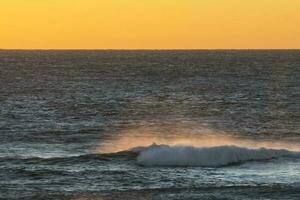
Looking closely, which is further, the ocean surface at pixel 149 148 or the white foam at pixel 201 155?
the white foam at pixel 201 155

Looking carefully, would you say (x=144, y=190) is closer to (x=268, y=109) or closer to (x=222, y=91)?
(x=268, y=109)

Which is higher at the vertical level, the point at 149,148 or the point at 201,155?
the point at 149,148

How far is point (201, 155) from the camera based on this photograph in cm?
4872

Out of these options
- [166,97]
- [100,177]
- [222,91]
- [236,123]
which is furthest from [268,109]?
[100,177]

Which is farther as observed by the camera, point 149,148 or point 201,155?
point 149,148

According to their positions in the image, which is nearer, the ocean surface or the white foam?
the ocean surface

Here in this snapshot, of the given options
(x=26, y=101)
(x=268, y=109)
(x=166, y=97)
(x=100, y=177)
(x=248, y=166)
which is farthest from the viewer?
(x=166, y=97)

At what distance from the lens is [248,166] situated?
4678 cm

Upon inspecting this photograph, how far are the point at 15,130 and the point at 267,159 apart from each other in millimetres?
23231

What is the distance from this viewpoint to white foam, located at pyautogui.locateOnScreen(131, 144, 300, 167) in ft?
A: 156

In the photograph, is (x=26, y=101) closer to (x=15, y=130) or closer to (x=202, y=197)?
(x=15, y=130)

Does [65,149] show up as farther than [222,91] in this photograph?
No

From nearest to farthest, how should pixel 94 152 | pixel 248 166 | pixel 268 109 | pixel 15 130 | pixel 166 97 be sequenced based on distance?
pixel 248 166 < pixel 94 152 < pixel 15 130 < pixel 268 109 < pixel 166 97

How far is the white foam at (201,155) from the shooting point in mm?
47438
